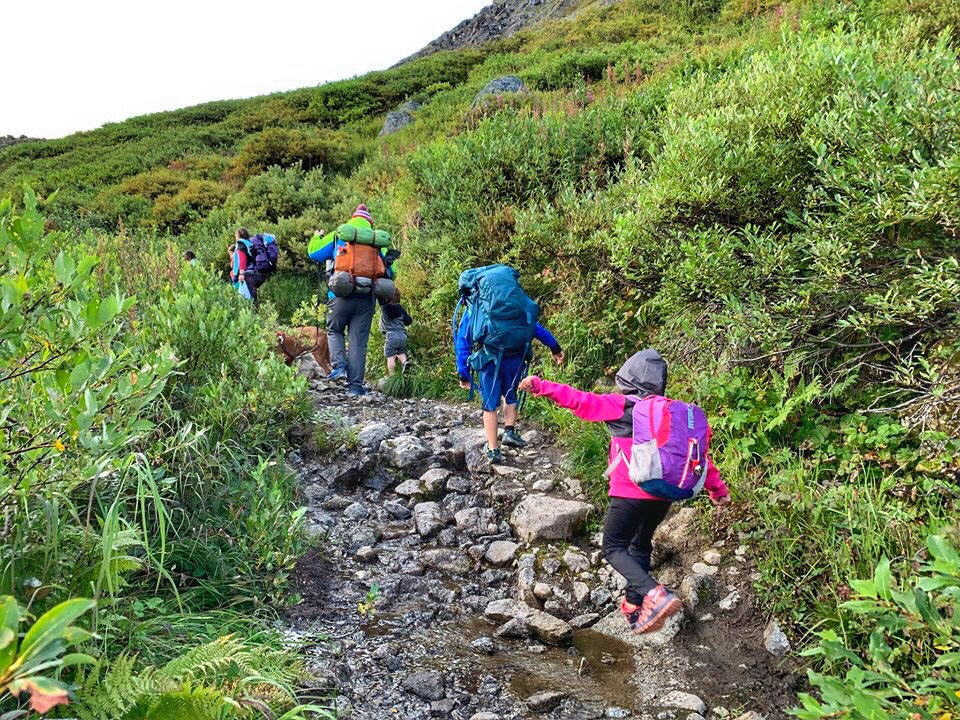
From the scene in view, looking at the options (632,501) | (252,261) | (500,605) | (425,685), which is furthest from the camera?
(252,261)

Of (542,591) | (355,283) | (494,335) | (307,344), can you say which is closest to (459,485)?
(494,335)

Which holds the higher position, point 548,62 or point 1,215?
point 548,62

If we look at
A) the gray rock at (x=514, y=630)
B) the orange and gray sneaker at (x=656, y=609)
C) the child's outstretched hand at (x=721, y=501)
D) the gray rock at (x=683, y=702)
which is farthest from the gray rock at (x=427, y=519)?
the gray rock at (x=683, y=702)

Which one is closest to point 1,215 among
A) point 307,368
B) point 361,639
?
point 361,639

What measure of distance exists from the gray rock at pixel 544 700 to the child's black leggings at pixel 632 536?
0.83 metres

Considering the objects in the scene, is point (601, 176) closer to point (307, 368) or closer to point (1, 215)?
point (307, 368)

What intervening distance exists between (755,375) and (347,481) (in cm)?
345

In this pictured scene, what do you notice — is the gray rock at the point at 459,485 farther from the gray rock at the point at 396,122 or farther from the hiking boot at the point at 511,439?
the gray rock at the point at 396,122

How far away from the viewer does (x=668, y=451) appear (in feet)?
12.1

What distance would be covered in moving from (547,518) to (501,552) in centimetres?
44

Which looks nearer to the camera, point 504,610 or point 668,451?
point 668,451

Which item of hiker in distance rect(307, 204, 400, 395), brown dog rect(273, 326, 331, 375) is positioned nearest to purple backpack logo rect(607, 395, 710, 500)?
hiker in distance rect(307, 204, 400, 395)

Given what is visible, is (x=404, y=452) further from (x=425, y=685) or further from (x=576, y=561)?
(x=425, y=685)

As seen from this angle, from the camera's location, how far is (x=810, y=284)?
4234 millimetres
